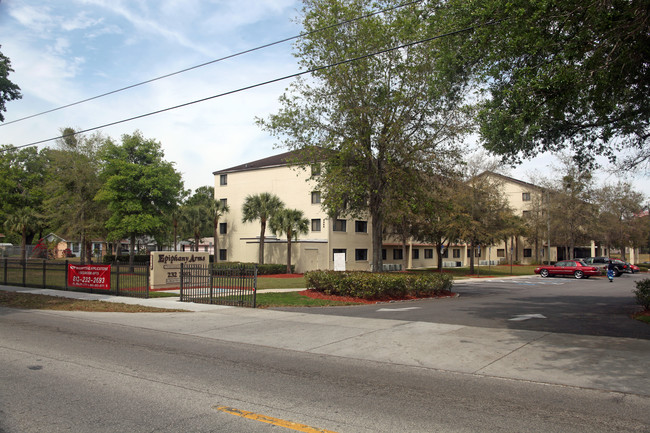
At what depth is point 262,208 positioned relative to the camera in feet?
133

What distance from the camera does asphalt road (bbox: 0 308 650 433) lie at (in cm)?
499

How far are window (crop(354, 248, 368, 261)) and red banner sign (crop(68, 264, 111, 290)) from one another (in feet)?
90.3

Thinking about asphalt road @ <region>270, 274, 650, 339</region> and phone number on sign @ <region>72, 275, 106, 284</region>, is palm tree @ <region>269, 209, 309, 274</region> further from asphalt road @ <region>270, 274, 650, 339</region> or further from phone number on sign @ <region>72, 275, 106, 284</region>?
asphalt road @ <region>270, 274, 650, 339</region>

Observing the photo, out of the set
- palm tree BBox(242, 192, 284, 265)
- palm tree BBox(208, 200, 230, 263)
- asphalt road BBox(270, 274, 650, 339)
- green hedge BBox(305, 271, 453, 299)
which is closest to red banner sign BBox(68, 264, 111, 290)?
green hedge BBox(305, 271, 453, 299)

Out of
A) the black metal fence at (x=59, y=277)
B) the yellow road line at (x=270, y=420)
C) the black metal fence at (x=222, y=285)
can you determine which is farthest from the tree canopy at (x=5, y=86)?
the yellow road line at (x=270, y=420)

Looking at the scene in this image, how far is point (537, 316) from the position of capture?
45.4 feet

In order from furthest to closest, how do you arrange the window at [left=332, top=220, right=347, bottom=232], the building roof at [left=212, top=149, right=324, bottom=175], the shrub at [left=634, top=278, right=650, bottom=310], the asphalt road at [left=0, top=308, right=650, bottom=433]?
the building roof at [left=212, top=149, right=324, bottom=175] < the window at [left=332, top=220, right=347, bottom=232] < the shrub at [left=634, top=278, right=650, bottom=310] < the asphalt road at [left=0, top=308, right=650, bottom=433]

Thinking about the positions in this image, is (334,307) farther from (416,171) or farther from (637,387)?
(637,387)

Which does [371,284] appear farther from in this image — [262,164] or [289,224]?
[262,164]

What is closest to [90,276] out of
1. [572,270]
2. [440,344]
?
[440,344]

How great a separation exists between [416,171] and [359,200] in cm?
302

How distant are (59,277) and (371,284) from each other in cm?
1451

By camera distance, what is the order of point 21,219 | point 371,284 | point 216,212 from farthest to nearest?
point 21,219 < point 216,212 < point 371,284

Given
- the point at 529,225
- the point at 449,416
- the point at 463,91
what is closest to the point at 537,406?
the point at 449,416
